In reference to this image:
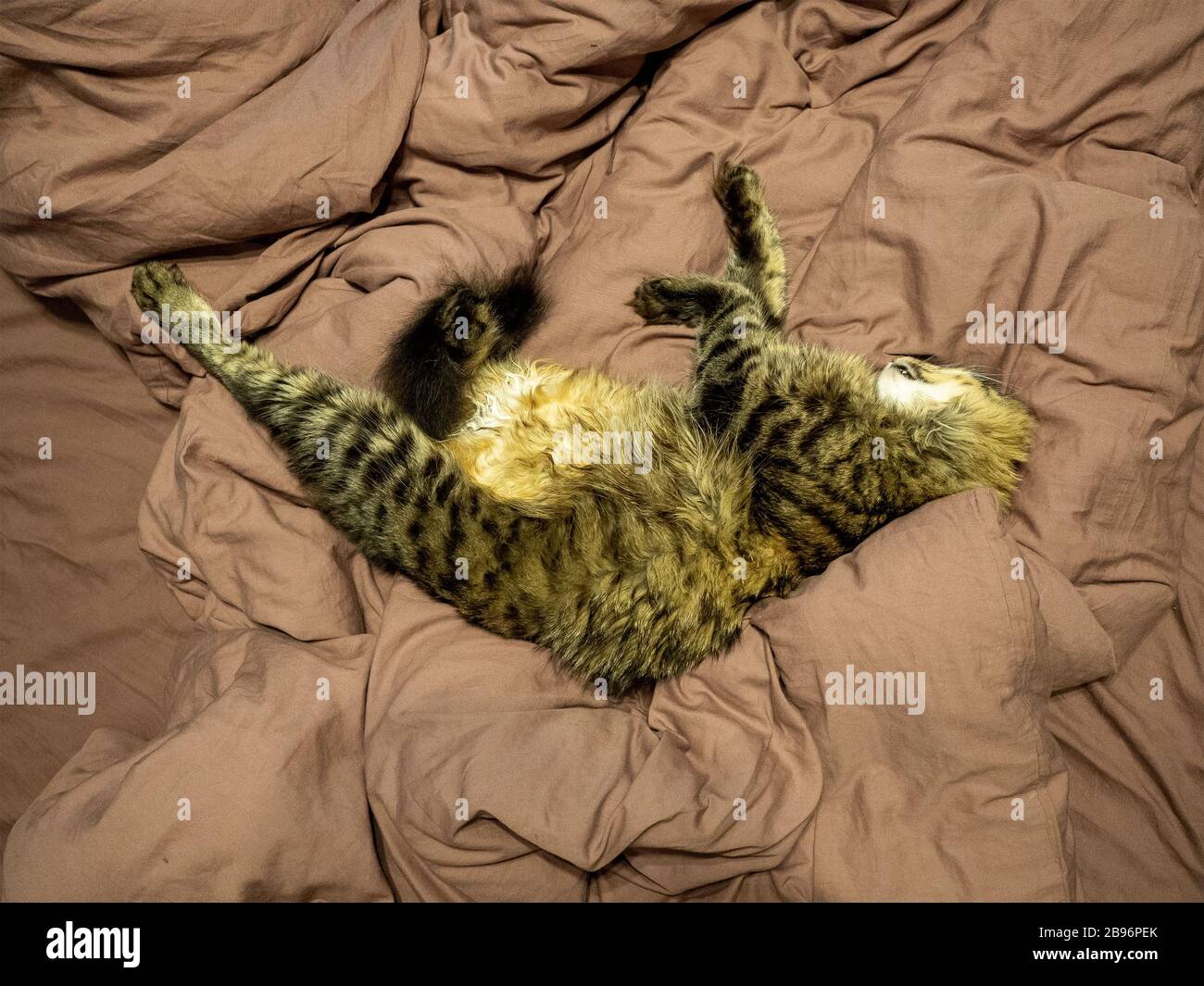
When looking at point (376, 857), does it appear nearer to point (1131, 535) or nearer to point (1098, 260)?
point (1131, 535)

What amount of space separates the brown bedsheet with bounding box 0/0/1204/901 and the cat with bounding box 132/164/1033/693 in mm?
86

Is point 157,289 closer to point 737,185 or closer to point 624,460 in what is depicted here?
point 624,460

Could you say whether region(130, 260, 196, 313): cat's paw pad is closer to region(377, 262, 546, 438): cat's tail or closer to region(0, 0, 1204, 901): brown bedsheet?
region(0, 0, 1204, 901): brown bedsheet

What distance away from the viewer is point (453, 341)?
2010 mm

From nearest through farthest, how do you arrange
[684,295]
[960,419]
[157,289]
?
[960,419] → [157,289] → [684,295]

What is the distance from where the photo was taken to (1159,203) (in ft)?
6.20

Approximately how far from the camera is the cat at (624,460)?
1.80 meters

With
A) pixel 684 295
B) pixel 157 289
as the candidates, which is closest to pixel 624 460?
pixel 684 295

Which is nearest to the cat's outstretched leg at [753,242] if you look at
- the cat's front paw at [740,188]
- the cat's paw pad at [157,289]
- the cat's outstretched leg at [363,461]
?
the cat's front paw at [740,188]

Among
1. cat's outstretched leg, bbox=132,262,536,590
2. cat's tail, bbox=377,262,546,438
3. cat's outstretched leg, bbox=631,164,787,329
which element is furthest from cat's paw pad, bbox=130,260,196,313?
cat's outstretched leg, bbox=631,164,787,329

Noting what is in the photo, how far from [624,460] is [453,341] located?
49 centimetres

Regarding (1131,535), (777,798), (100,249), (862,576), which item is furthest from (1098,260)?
(100,249)
